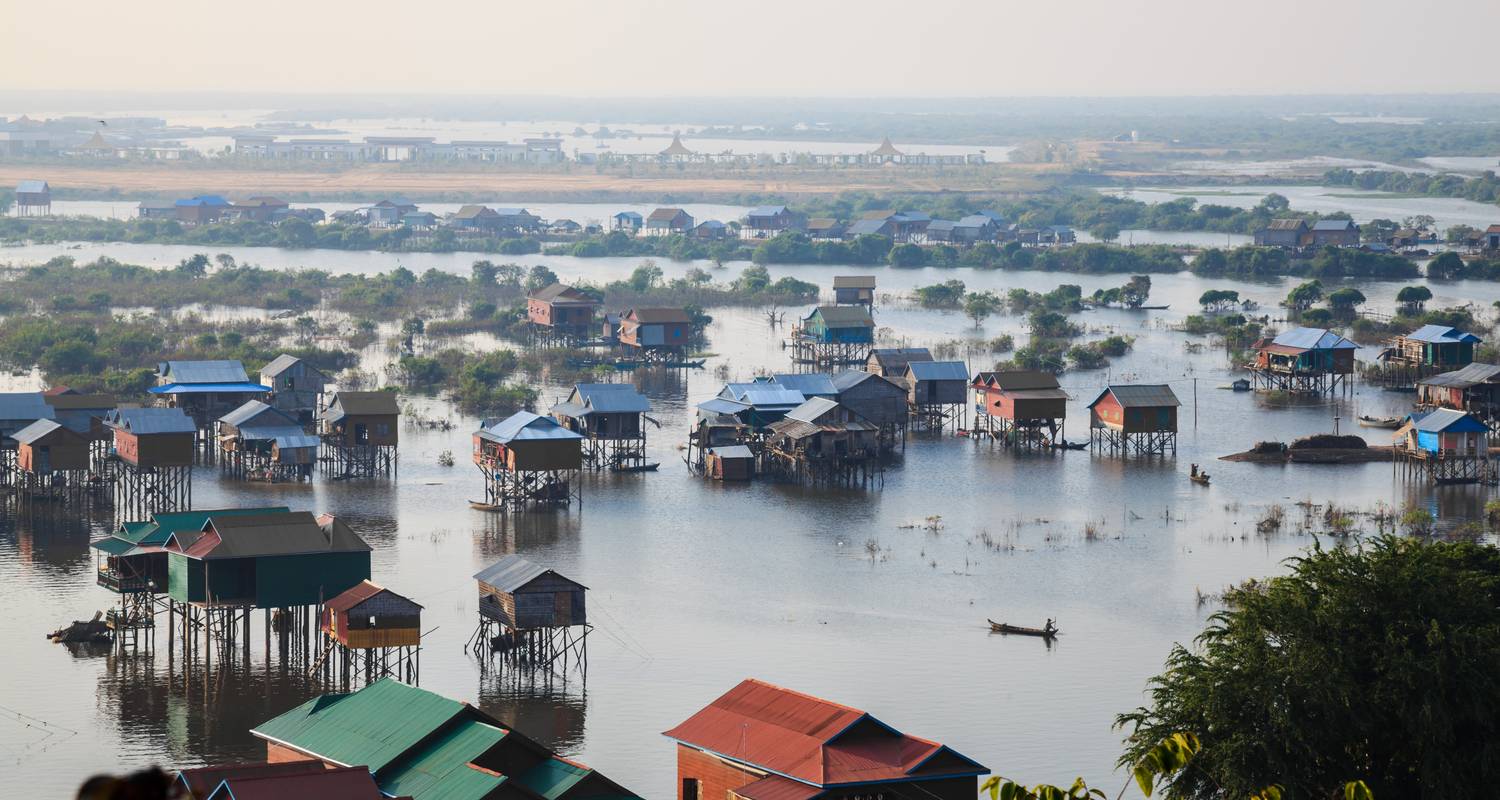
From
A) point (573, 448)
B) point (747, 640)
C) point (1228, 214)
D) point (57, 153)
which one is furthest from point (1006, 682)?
point (57, 153)

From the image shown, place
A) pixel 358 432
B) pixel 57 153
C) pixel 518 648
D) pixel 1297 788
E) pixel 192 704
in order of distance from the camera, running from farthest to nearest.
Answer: pixel 57 153 < pixel 358 432 < pixel 518 648 < pixel 192 704 < pixel 1297 788

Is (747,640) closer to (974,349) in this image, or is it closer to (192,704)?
(192,704)

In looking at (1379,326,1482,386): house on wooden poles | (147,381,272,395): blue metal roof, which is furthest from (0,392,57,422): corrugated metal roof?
(1379,326,1482,386): house on wooden poles

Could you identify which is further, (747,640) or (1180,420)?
(1180,420)

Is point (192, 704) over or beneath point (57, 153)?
beneath

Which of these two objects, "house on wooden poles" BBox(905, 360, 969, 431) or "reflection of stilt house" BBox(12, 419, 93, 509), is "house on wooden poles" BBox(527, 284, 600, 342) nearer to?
"house on wooden poles" BBox(905, 360, 969, 431)

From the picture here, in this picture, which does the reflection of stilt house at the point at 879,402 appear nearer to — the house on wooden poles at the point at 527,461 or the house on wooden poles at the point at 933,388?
the house on wooden poles at the point at 933,388

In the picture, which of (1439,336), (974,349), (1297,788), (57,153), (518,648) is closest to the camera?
(1297,788)
